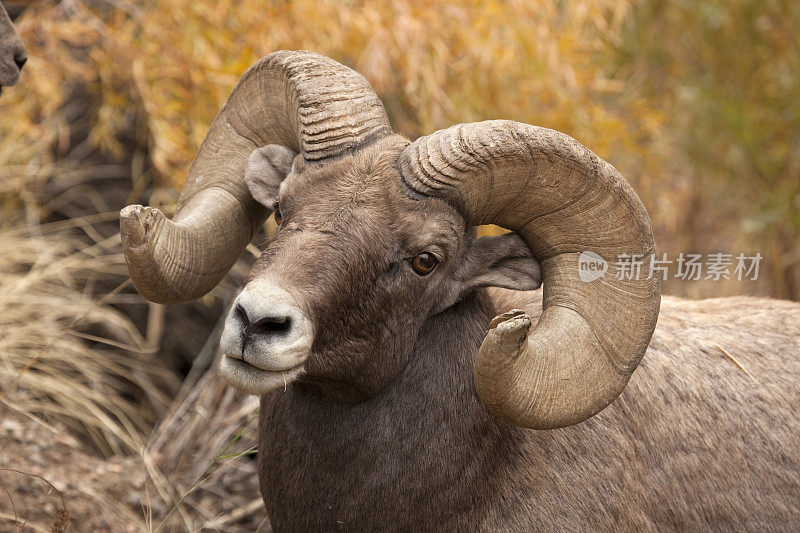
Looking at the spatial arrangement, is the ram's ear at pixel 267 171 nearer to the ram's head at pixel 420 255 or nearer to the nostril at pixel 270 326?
the ram's head at pixel 420 255

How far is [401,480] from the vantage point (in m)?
3.68

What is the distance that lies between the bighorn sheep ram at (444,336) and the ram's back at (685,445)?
0.4 inches

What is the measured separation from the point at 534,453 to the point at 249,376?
138 cm

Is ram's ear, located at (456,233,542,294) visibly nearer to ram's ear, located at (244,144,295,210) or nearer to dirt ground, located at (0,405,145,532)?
ram's ear, located at (244,144,295,210)

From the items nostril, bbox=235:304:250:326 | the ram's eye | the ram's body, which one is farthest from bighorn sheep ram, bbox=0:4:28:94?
the ram's eye

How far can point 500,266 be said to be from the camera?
3.83m

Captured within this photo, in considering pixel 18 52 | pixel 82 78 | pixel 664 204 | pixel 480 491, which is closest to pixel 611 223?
pixel 480 491

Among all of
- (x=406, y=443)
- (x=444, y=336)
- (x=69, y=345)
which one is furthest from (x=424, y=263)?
(x=69, y=345)

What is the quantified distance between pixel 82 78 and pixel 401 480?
19.0 ft

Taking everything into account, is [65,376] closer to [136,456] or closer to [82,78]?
[136,456]

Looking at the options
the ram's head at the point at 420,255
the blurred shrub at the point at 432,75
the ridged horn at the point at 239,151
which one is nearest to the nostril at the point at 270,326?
the ram's head at the point at 420,255

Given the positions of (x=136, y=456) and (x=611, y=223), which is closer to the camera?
(x=611, y=223)

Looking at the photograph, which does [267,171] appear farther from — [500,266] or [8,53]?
[8,53]

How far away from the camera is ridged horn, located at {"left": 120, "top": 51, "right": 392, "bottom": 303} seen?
371 cm
